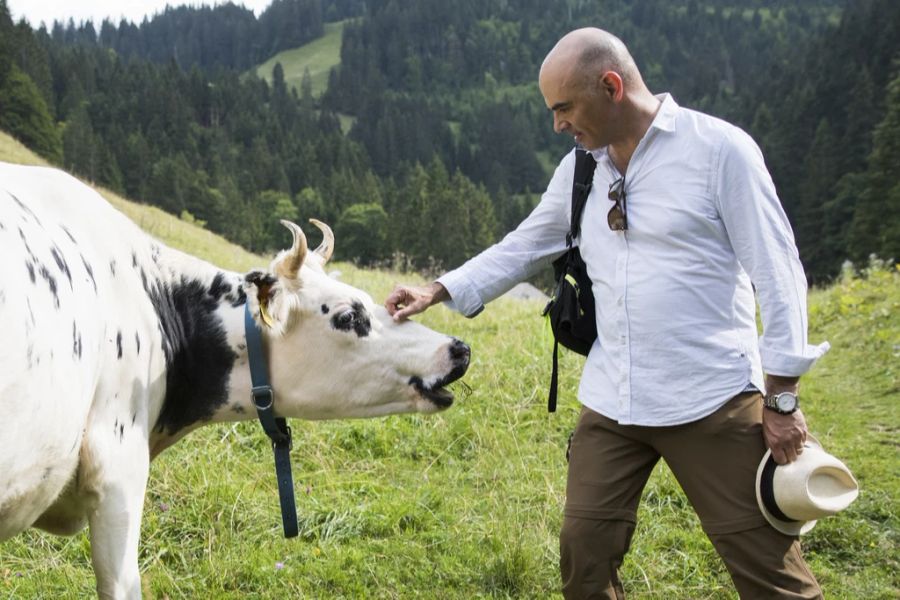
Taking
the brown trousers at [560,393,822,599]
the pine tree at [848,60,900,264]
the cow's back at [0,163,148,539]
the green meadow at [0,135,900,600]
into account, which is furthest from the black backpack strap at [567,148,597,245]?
the pine tree at [848,60,900,264]

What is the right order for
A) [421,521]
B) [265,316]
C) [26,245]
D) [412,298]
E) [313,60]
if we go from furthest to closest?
1. [313,60]
2. [421,521]
3. [412,298]
4. [265,316]
5. [26,245]

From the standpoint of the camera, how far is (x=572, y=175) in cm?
323

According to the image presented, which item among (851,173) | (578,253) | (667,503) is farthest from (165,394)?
(851,173)

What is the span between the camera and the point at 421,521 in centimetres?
479

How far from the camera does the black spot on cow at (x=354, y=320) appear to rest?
3.20 meters

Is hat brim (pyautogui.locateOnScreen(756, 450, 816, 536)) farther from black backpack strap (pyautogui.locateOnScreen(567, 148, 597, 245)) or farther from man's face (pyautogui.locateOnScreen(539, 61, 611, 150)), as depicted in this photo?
man's face (pyautogui.locateOnScreen(539, 61, 611, 150))

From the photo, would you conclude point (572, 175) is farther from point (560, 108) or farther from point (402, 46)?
point (402, 46)

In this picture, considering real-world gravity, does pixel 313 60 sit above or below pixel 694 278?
below

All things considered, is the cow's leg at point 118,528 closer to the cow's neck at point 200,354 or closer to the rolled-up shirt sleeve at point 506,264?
the cow's neck at point 200,354

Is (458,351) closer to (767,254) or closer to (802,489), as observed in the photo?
(767,254)

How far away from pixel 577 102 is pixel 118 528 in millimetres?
2041

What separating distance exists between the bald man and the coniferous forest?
122ft

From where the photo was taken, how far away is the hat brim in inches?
104

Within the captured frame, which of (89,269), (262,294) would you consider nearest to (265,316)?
(262,294)
